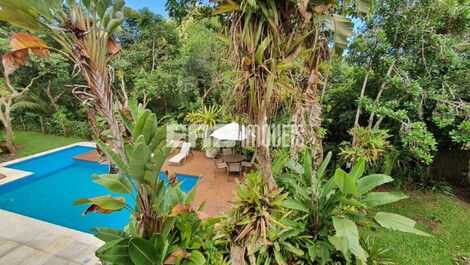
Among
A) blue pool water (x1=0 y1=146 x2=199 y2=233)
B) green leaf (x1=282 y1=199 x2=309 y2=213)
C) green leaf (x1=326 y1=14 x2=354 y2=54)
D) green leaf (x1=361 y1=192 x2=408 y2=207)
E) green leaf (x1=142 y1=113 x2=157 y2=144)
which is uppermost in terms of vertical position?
green leaf (x1=326 y1=14 x2=354 y2=54)

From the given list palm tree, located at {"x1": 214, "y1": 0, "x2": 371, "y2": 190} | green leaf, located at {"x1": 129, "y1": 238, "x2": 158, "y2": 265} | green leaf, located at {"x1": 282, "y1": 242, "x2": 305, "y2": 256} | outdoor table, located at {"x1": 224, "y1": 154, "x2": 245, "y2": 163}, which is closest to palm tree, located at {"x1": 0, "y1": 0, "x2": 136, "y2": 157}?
green leaf, located at {"x1": 129, "y1": 238, "x2": 158, "y2": 265}

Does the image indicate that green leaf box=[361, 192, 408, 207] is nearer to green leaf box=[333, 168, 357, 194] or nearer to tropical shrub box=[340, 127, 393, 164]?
green leaf box=[333, 168, 357, 194]

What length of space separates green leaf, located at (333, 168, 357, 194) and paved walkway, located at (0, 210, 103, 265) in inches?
191

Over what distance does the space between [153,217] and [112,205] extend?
0.67 meters

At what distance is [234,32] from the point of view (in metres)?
3.48

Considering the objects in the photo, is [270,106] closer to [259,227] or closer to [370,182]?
[259,227]

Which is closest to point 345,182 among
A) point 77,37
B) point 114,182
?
point 114,182

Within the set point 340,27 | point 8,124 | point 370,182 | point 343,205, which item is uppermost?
point 340,27

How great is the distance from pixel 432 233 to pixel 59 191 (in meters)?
11.7

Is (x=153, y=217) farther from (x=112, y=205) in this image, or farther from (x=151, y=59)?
Answer: (x=151, y=59)

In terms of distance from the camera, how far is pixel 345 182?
3811 mm

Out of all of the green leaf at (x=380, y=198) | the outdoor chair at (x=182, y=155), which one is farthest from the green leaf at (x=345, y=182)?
the outdoor chair at (x=182, y=155)

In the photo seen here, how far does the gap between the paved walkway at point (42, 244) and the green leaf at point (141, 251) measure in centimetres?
221

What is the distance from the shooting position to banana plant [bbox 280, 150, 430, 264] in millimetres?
3637
